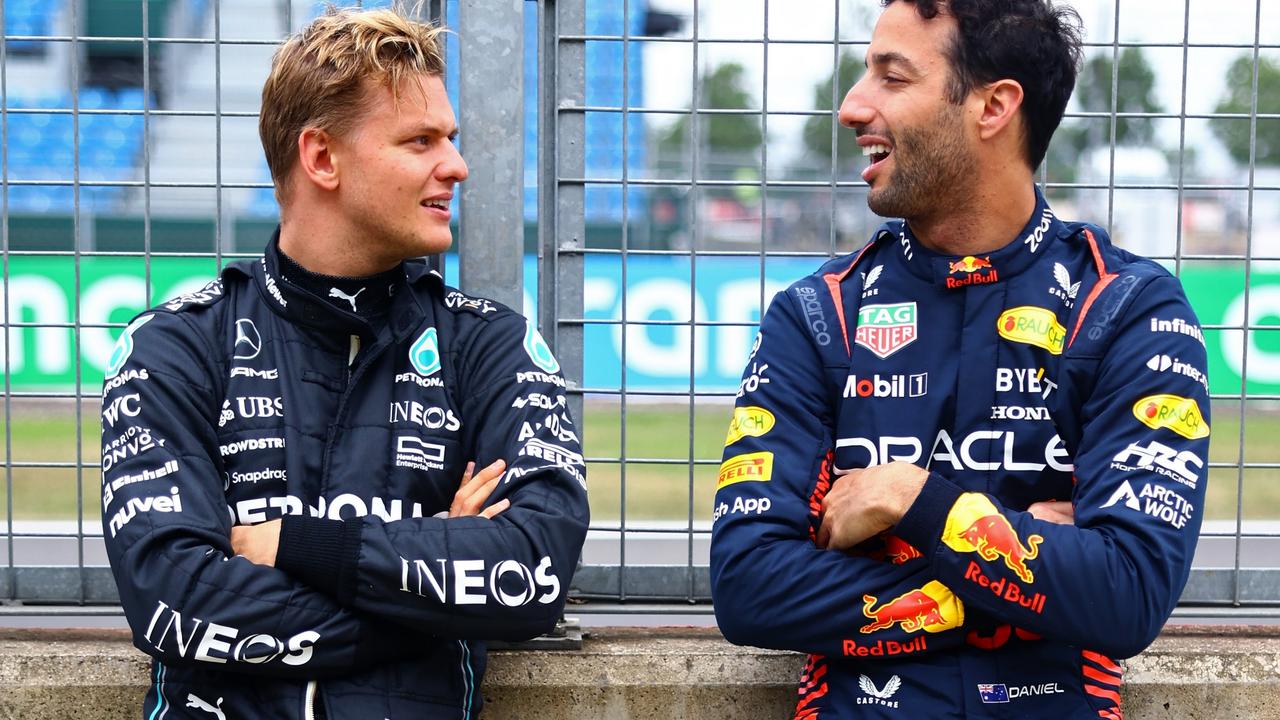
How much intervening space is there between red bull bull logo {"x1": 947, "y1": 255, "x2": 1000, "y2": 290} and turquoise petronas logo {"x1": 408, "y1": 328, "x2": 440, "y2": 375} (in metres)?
0.91

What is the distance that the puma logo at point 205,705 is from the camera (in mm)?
2275

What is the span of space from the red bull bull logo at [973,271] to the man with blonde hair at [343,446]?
72 centimetres

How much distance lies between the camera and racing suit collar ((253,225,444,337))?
2.40 metres

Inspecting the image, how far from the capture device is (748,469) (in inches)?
91.4

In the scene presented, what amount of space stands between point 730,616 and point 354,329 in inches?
32.0

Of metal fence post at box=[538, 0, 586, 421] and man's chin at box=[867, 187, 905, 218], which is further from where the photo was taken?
metal fence post at box=[538, 0, 586, 421]

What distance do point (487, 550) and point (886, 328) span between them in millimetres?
785

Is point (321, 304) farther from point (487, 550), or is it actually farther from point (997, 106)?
point (997, 106)

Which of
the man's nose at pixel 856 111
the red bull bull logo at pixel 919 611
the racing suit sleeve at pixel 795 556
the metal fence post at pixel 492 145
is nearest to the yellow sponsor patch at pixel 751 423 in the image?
the racing suit sleeve at pixel 795 556

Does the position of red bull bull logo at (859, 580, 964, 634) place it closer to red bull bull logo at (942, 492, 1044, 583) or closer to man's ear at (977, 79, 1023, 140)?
red bull bull logo at (942, 492, 1044, 583)

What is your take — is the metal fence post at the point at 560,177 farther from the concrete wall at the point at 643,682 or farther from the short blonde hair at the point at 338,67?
the concrete wall at the point at 643,682

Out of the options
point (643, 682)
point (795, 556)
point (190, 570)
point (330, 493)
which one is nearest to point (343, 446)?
point (330, 493)

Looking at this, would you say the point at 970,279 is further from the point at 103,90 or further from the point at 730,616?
the point at 103,90

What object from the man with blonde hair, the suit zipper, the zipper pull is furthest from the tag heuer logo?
the suit zipper
